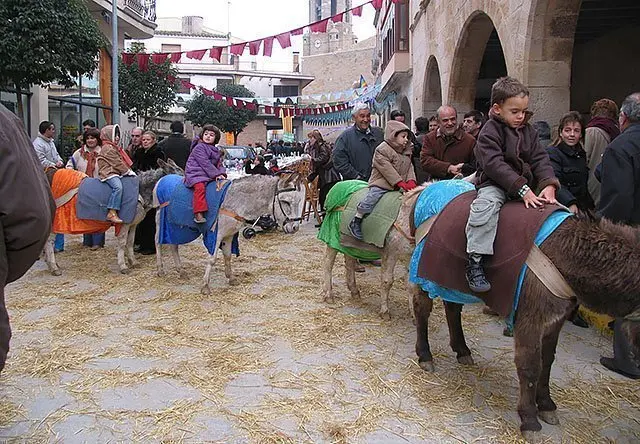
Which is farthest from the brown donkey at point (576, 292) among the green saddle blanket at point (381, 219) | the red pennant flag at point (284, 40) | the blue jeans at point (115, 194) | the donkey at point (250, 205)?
the red pennant flag at point (284, 40)

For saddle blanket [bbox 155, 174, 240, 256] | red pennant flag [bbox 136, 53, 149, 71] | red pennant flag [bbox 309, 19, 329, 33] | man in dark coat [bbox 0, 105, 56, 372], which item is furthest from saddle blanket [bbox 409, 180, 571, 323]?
red pennant flag [bbox 136, 53, 149, 71]

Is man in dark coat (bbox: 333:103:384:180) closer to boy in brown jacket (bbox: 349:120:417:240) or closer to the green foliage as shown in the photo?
boy in brown jacket (bbox: 349:120:417:240)

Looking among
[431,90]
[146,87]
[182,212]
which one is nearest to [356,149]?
[182,212]

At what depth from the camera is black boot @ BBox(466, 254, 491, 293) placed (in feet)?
10.4

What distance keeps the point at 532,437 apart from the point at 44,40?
401 inches

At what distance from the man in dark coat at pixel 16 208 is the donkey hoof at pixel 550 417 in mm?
2907

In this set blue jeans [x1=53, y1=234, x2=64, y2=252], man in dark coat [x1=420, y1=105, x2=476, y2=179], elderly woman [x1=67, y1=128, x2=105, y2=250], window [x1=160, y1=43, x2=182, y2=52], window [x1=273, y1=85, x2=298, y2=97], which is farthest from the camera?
window [x1=160, y1=43, x2=182, y2=52]

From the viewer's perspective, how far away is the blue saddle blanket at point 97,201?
6.91 metres

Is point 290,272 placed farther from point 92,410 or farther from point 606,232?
point 606,232

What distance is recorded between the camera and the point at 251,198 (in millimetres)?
6250

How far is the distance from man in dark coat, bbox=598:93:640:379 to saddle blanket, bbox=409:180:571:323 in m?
0.96

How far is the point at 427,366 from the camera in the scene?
13.5 ft

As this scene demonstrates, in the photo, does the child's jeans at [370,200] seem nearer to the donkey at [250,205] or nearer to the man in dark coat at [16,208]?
the donkey at [250,205]

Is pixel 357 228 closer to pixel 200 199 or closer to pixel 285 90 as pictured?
pixel 200 199
